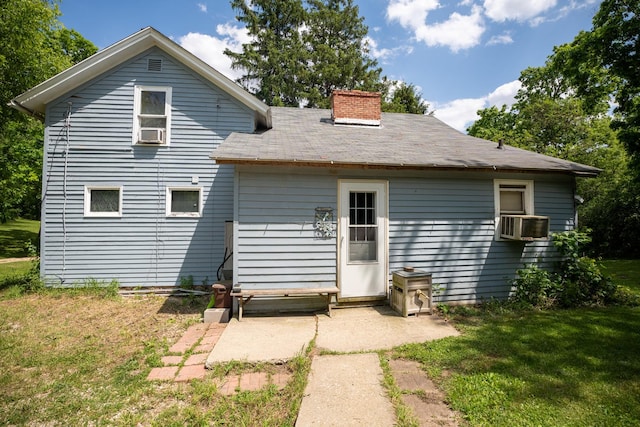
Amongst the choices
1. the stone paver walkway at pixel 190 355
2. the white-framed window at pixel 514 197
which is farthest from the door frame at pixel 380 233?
the white-framed window at pixel 514 197

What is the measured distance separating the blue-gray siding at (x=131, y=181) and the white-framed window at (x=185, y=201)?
0.15m

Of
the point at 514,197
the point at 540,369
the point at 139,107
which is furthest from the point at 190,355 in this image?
the point at 514,197

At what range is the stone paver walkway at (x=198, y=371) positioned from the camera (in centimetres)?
329

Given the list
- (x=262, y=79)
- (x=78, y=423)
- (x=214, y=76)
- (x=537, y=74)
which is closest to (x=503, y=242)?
(x=78, y=423)

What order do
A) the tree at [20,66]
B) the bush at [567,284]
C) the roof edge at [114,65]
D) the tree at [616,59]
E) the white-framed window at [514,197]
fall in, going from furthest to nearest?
the tree at [20,66]
the tree at [616,59]
the roof edge at [114,65]
the white-framed window at [514,197]
the bush at [567,284]

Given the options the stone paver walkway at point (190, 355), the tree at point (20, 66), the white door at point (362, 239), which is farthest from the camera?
the tree at point (20, 66)

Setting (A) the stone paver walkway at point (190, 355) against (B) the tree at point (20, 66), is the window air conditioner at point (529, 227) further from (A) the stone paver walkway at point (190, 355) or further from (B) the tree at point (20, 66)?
(B) the tree at point (20, 66)

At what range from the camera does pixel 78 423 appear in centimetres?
274

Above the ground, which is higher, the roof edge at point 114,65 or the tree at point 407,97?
the tree at point 407,97

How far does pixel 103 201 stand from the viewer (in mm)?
7336

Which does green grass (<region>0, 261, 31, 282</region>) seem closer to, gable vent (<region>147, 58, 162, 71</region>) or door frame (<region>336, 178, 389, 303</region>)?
gable vent (<region>147, 58, 162, 71</region>)

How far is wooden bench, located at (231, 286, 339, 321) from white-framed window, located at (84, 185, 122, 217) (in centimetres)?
435

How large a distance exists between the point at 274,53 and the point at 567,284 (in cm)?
2030

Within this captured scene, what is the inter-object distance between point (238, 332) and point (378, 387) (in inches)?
95.1
